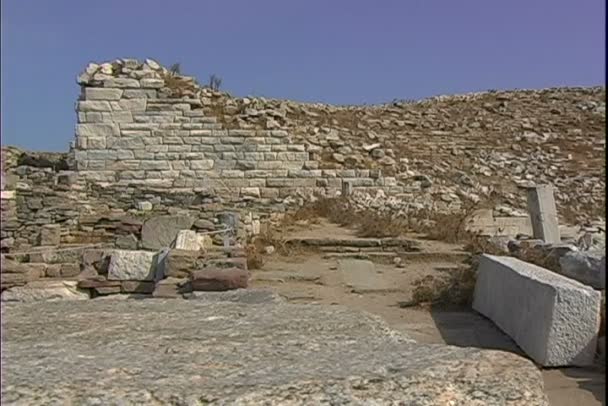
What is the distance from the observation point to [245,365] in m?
2.22

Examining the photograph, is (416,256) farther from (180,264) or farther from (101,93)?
(101,93)

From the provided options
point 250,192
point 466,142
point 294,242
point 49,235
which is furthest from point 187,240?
point 466,142

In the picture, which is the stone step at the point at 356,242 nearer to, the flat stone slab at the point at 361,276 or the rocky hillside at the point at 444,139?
the flat stone slab at the point at 361,276

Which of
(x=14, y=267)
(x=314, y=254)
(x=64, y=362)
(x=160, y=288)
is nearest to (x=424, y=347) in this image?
(x=64, y=362)

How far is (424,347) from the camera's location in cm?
253

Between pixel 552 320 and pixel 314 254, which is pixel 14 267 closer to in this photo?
pixel 314 254

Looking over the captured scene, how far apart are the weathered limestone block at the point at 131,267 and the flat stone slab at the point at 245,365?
431cm

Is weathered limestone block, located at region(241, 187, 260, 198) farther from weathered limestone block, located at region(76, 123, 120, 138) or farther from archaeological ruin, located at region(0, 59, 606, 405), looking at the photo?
weathered limestone block, located at region(76, 123, 120, 138)

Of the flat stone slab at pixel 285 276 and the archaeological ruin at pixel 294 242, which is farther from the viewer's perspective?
the flat stone slab at pixel 285 276

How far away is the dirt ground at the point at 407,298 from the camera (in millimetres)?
4199

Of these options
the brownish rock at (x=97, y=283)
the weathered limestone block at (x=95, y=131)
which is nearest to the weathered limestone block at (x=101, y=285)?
the brownish rock at (x=97, y=283)

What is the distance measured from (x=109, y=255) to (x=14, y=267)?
99 centimetres

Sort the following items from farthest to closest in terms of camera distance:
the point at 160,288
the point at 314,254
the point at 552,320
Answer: the point at 314,254 < the point at 160,288 < the point at 552,320

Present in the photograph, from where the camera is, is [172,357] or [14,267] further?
[14,267]
